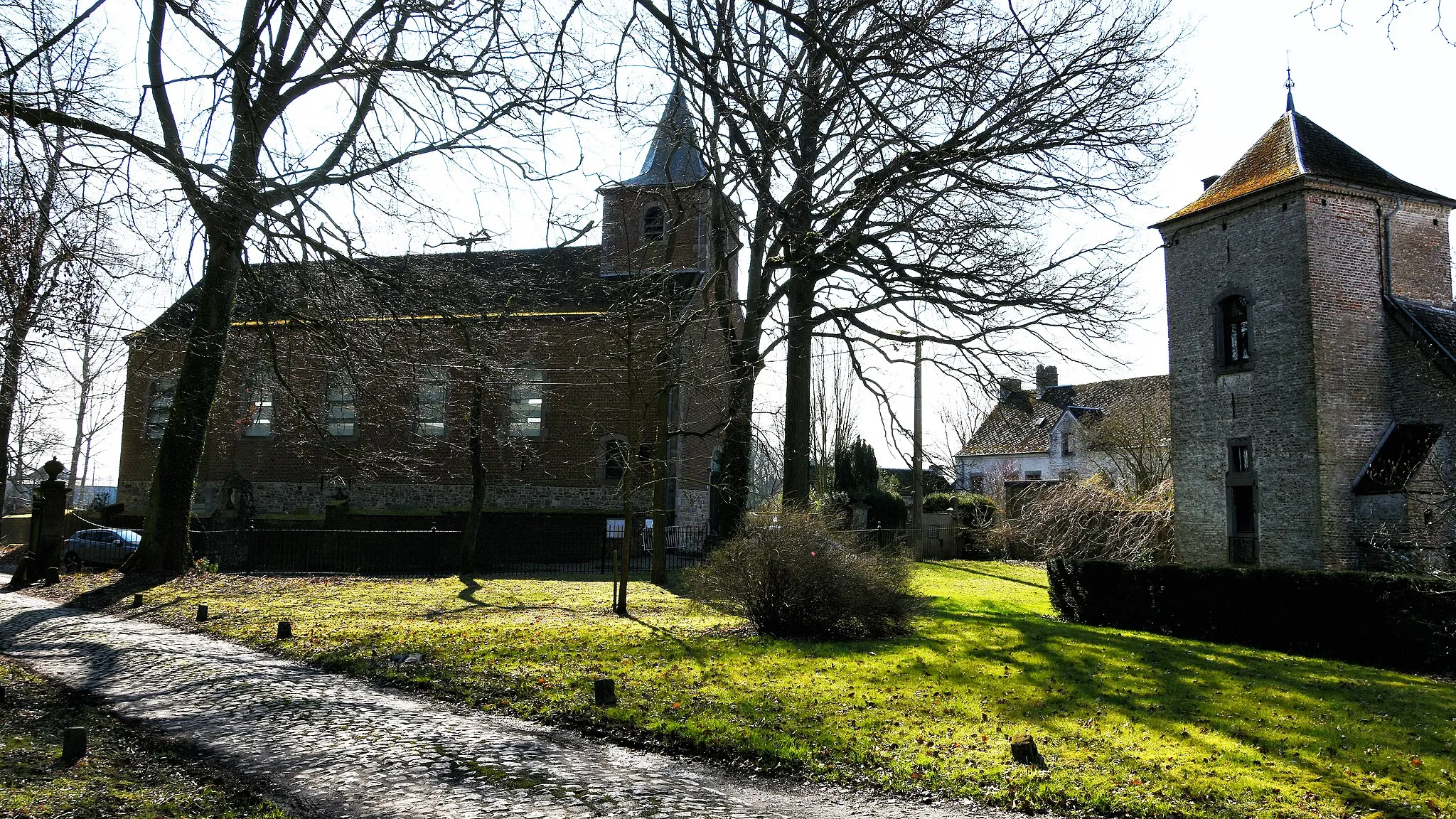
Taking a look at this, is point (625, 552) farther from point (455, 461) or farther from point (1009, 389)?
point (455, 461)

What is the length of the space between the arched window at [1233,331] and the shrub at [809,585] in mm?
13626

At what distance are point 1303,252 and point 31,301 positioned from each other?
21.7 meters

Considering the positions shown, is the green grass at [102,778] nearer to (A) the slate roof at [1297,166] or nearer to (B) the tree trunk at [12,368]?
(B) the tree trunk at [12,368]

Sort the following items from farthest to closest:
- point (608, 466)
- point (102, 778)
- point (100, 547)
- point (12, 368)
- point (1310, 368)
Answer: point (608, 466) → point (100, 547) → point (1310, 368) → point (12, 368) → point (102, 778)

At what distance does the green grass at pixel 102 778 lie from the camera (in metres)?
4.86

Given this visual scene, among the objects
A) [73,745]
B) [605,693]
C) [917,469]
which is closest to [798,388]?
[917,469]

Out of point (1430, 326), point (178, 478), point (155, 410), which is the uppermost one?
point (1430, 326)

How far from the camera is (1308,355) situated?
18.9 metres

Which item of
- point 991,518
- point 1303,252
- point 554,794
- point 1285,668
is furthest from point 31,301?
point 991,518

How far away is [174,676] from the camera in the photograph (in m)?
8.52

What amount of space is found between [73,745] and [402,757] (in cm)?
197

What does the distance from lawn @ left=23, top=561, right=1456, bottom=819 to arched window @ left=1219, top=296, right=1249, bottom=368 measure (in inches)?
421

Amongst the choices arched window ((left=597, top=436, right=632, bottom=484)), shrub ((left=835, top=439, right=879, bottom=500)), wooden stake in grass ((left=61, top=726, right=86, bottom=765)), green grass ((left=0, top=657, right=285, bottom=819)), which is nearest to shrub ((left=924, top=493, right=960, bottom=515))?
shrub ((left=835, top=439, right=879, bottom=500))

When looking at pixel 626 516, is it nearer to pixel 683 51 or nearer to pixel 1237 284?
pixel 683 51
